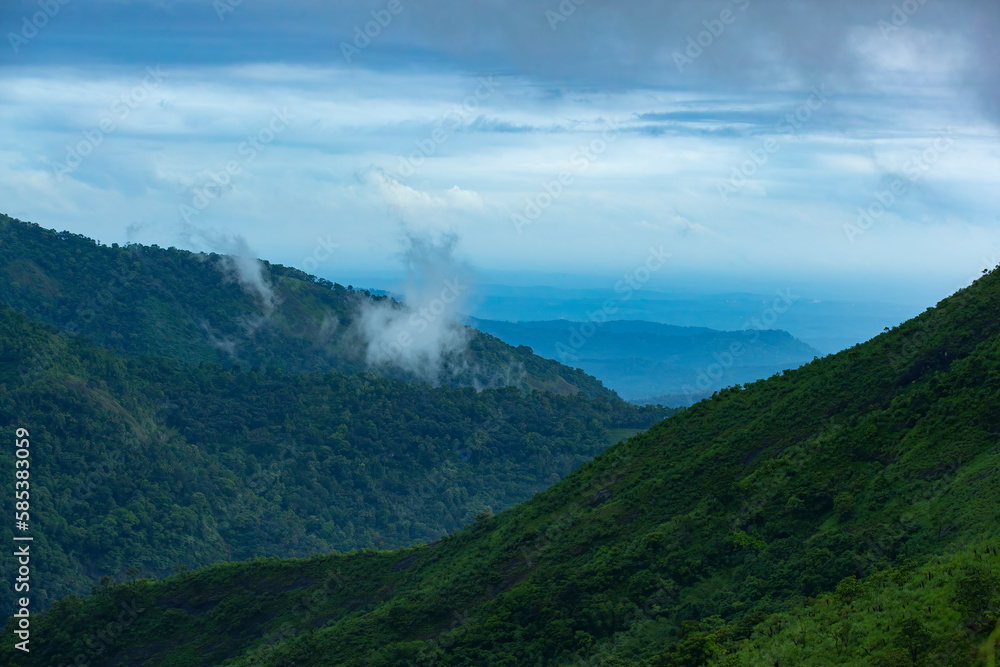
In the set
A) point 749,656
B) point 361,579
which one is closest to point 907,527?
point 749,656

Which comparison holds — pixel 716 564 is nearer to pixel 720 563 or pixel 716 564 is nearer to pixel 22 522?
pixel 720 563

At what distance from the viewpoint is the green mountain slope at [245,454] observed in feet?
357

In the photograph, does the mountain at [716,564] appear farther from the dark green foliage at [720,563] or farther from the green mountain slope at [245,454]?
the green mountain slope at [245,454]

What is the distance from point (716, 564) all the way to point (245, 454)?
11021 cm

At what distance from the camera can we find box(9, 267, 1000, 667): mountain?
97.9 feet

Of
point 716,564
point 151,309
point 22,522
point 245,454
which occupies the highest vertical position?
point 151,309

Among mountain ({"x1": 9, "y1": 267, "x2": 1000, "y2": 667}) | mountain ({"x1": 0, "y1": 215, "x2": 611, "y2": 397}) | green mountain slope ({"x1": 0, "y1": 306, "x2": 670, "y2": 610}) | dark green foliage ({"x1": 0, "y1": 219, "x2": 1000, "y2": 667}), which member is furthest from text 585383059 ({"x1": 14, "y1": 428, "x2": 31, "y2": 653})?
mountain ({"x1": 0, "y1": 215, "x2": 611, "y2": 397})

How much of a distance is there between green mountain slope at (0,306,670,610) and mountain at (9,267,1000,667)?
48590 mm

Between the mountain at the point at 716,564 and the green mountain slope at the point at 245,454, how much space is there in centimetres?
4859

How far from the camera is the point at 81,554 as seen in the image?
104m

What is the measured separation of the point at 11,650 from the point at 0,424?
2570 inches

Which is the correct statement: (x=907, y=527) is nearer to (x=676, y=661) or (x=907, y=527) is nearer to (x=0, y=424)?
(x=676, y=661)

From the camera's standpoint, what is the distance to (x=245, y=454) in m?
140

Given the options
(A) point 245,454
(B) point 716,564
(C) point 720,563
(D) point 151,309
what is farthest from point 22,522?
(D) point 151,309
